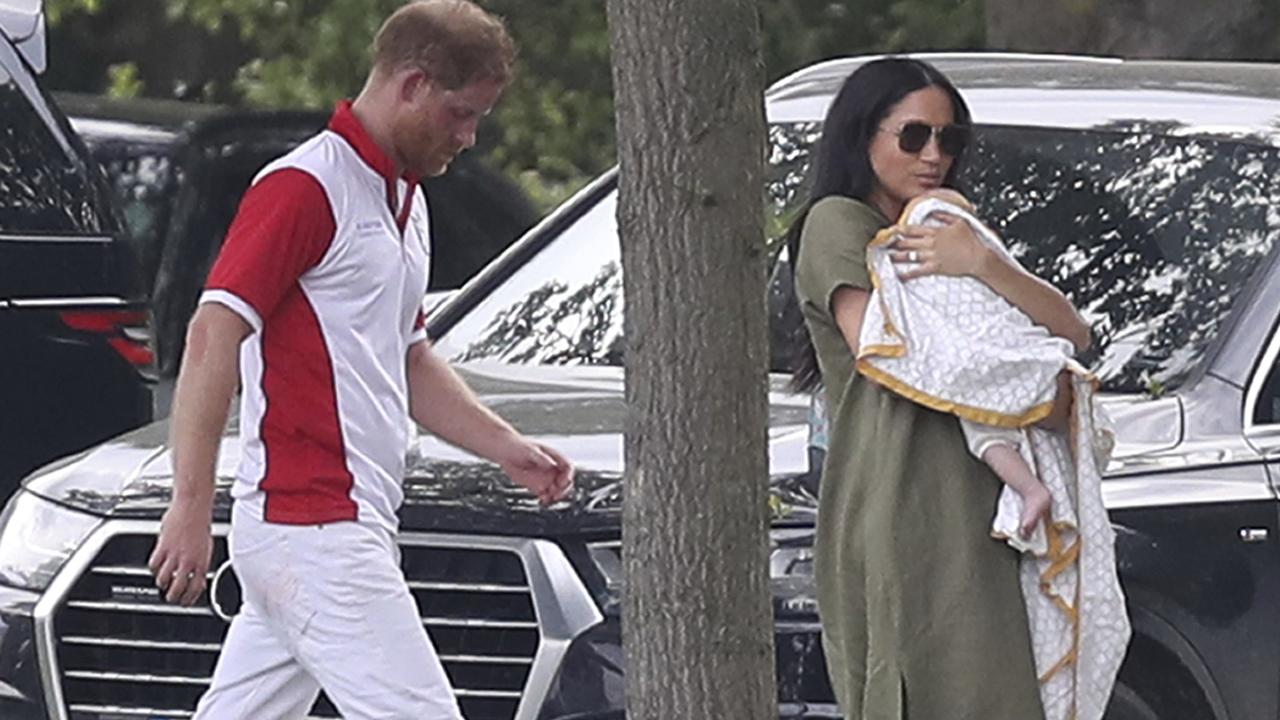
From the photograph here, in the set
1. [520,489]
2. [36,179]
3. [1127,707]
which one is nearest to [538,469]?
[520,489]

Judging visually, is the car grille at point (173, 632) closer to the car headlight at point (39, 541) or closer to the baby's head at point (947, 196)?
the car headlight at point (39, 541)

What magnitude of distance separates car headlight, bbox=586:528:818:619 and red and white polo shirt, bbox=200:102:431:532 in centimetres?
55

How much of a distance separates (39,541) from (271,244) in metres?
1.38

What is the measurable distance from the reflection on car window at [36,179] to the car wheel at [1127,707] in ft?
11.4

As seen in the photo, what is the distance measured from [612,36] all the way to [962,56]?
2761mm

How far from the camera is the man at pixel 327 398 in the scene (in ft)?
15.4

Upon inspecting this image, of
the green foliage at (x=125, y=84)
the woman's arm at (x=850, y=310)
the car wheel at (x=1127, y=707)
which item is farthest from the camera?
the green foliage at (x=125, y=84)

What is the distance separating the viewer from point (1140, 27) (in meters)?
11.0

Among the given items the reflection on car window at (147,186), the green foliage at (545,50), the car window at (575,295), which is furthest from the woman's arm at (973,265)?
the green foliage at (545,50)

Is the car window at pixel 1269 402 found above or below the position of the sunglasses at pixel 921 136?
below

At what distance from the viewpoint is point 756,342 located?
14.1 ft

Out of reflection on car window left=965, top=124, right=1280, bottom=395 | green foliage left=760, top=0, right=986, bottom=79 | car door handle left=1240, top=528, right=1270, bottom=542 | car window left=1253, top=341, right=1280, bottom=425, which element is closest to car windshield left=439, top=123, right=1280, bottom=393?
reflection on car window left=965, top=124, right=1280, bottom=395

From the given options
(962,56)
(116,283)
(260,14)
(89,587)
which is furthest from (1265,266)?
(260,14)

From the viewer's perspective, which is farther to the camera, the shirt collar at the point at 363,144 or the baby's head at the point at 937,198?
the shirt collar at the point at 363,144
